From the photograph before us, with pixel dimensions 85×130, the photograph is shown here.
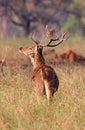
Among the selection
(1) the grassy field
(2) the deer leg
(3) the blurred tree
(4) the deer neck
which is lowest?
(1) the grassy field

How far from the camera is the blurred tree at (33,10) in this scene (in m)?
36.7

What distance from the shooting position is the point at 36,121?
7.49 meters

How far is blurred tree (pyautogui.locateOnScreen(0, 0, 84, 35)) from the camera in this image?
36.7 meters

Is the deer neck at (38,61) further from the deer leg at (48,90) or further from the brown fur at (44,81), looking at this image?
the deer leg at (48,90)

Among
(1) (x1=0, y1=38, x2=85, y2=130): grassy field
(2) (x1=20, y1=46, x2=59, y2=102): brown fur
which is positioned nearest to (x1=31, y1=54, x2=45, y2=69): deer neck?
(2) (x1=20, y1=46, x2=59, y2=102): brown fur

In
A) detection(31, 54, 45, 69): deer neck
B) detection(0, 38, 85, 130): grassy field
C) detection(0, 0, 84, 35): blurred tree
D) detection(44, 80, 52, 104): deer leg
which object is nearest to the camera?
detection(0, 38, 85, 130): grassy field

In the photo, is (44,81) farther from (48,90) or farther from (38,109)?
(38,109)

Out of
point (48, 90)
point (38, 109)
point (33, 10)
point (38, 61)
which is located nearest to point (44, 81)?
point (48, 90)

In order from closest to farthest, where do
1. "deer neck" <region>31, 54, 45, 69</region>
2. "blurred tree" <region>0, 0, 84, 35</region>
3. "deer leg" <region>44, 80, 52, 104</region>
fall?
"deer leg" <region>44, 80, 52, 104</region> < "deer neck" <region>31, 54, 45, 69</region> < "blurred tree" <region>0, 0, 84, 35</region>

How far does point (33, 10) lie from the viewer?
39.0 m

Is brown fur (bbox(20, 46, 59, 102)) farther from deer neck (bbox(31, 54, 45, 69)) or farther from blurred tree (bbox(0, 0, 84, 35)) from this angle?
blurred tree (bbox(0, 0, 84, 35))

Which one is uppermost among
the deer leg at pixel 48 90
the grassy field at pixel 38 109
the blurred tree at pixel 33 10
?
the blurred tree at pixel 33 10

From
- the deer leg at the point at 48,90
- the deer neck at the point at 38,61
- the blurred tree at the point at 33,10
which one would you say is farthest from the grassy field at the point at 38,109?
the blurred tree at the point at 33,10

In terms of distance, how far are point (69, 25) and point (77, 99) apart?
37.7 meters
